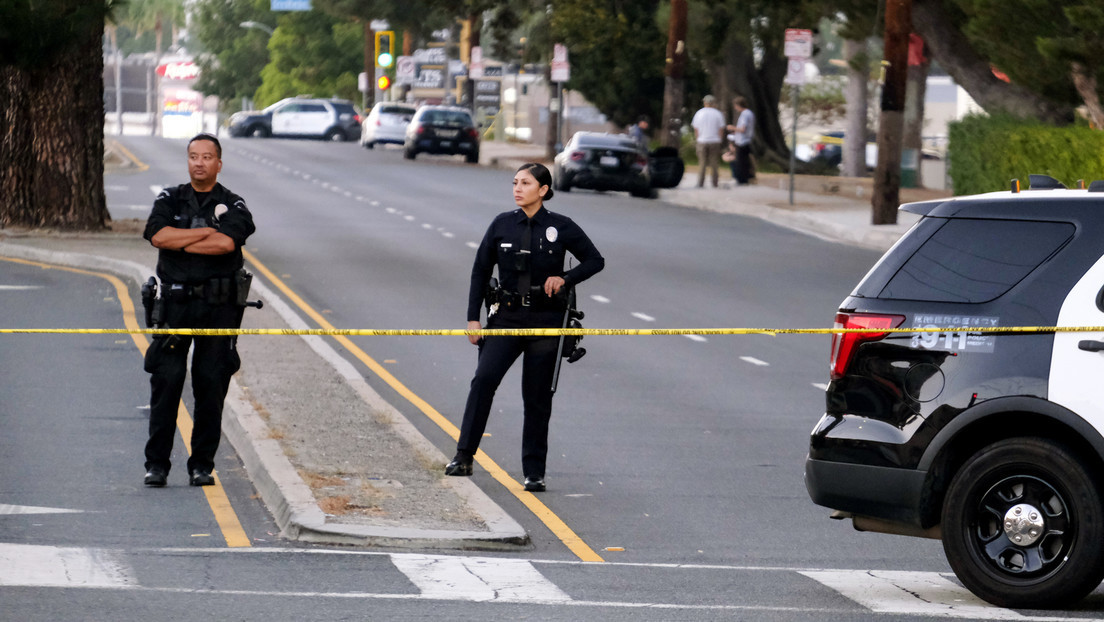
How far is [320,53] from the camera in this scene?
8762cm

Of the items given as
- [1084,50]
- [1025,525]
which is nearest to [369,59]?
[1084,50]

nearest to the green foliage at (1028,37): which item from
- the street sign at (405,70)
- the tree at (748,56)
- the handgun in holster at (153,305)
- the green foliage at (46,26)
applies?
the green foliage at (46,26)

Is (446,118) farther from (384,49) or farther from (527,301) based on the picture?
(527,301)

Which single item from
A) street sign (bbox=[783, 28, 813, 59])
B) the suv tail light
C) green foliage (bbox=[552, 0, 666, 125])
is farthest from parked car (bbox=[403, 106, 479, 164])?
the suv tail light

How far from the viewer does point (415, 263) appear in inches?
915

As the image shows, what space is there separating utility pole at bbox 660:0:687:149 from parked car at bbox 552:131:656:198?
4.30 m

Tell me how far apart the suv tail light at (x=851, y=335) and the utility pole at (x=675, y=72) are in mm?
34172

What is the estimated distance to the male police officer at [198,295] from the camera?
9.59m

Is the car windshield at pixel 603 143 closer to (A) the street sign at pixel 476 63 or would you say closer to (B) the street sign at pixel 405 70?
(A) the street sign at pixel 476 63

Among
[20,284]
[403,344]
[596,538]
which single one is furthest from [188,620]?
[20,284]

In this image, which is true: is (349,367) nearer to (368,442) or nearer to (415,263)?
(368,442)

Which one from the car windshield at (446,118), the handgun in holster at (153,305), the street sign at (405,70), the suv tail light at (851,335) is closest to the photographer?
the suv tail light at (851,335)

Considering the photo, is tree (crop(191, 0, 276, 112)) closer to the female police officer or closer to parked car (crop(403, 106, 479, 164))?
parked car (crop(403, 106, 479, 164))

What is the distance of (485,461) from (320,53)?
258 feet
